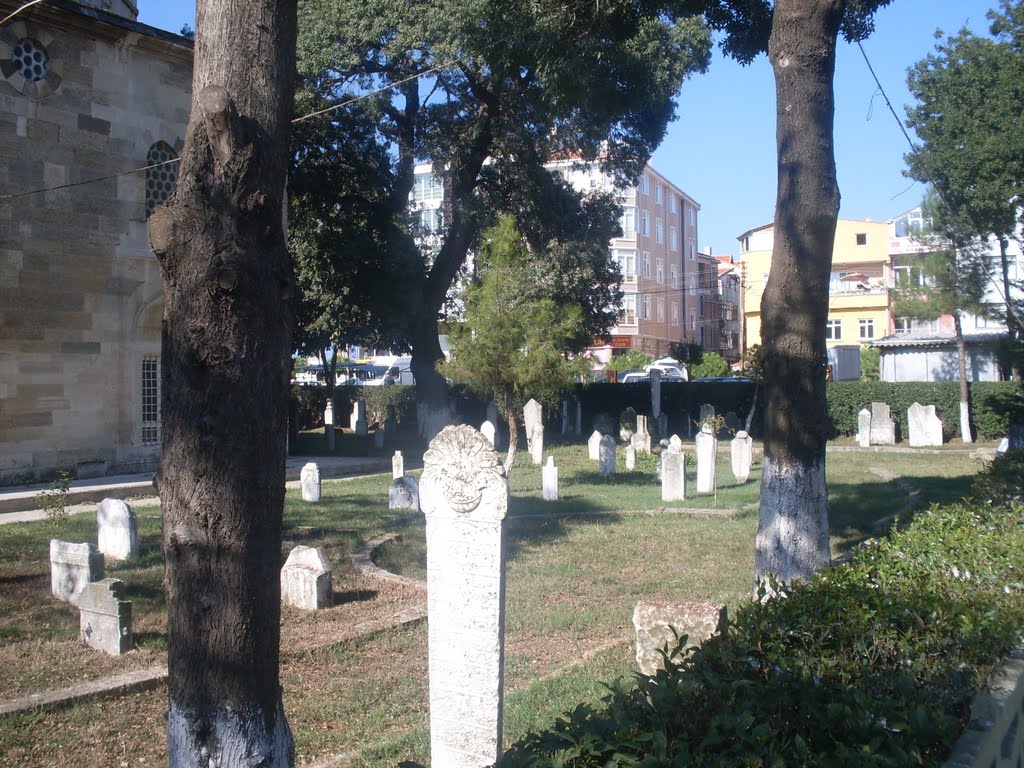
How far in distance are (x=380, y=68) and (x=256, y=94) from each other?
21.6m

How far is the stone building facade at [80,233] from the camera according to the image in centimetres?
1584

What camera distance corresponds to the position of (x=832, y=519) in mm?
14195

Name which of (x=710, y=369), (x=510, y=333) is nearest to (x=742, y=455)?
(x=510, y=333)

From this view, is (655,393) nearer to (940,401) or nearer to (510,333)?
(940,401)

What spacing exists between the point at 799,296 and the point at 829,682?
5.17 meters

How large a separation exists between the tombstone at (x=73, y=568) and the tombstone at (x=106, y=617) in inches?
37.9

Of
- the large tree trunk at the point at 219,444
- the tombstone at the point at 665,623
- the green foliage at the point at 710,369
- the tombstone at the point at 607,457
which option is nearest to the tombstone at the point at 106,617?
the tombstone at the point at 665,623

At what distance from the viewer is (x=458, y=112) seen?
25203mm

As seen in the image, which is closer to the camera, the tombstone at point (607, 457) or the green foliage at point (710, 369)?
the tombstone at point (607, 457)

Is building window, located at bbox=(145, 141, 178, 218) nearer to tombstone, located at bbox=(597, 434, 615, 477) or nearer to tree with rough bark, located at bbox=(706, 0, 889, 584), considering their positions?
tombstone, located at bbox=(597, 434, 615, 477)

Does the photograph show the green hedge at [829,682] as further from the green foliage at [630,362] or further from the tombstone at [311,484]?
the green foliage at [630,362]

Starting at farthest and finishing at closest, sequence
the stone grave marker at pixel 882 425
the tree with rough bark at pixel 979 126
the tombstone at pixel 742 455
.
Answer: the stone grave marker at pixel 882 425 → the tree with rough bark at pixel 979 126 → the tombstone at pixel 742 455

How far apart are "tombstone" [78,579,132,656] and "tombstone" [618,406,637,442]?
76.2 ft

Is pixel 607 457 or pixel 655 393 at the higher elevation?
pixel 655 393
